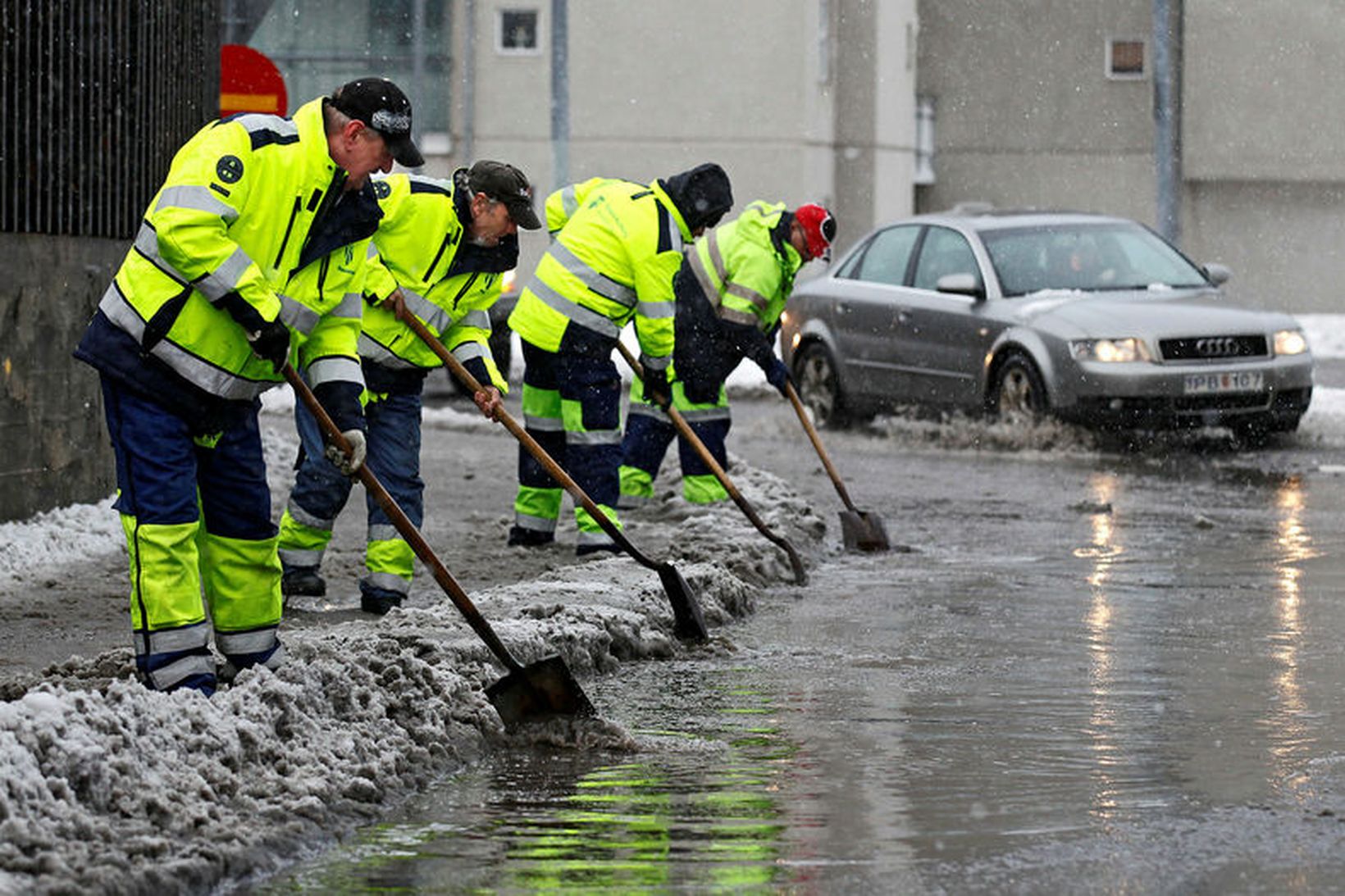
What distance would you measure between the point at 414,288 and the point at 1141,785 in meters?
4.07

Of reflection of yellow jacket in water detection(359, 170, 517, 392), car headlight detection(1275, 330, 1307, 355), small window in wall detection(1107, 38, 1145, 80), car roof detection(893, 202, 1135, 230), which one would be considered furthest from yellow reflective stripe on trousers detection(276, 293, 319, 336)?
small window in wall detection(1107, 38, 1145, 80)

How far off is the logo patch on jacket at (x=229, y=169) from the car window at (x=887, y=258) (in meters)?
11.2

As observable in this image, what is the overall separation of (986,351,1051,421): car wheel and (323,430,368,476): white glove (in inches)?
370

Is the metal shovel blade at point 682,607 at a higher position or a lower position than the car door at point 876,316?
lower

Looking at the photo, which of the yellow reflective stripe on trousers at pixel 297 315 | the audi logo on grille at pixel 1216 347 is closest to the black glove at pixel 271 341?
the yellow reflective stripe on trousers at pixel 297 315

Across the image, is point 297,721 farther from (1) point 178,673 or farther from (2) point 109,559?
(2) point 109,559

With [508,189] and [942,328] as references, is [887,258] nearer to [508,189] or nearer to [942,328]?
[942,328]

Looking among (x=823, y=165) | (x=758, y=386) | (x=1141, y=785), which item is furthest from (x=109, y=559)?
(x=823, y=165)

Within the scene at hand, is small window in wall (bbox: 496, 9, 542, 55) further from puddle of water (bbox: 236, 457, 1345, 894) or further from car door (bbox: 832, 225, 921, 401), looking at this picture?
puddle of water (bbox: 236, 457, 1345, 894)

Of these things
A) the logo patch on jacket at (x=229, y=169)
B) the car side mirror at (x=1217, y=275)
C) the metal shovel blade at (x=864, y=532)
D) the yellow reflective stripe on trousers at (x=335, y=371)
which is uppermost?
the logo patch on jacket at (x=229, y=169)

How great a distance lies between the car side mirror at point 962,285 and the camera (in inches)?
666

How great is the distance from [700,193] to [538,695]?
4.31 meters

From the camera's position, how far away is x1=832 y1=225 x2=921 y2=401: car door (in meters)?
17.6

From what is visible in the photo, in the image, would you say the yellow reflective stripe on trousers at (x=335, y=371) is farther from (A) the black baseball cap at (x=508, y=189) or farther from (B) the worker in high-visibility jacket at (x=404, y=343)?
(A) the black baseball cap at (x=508, y=189)
